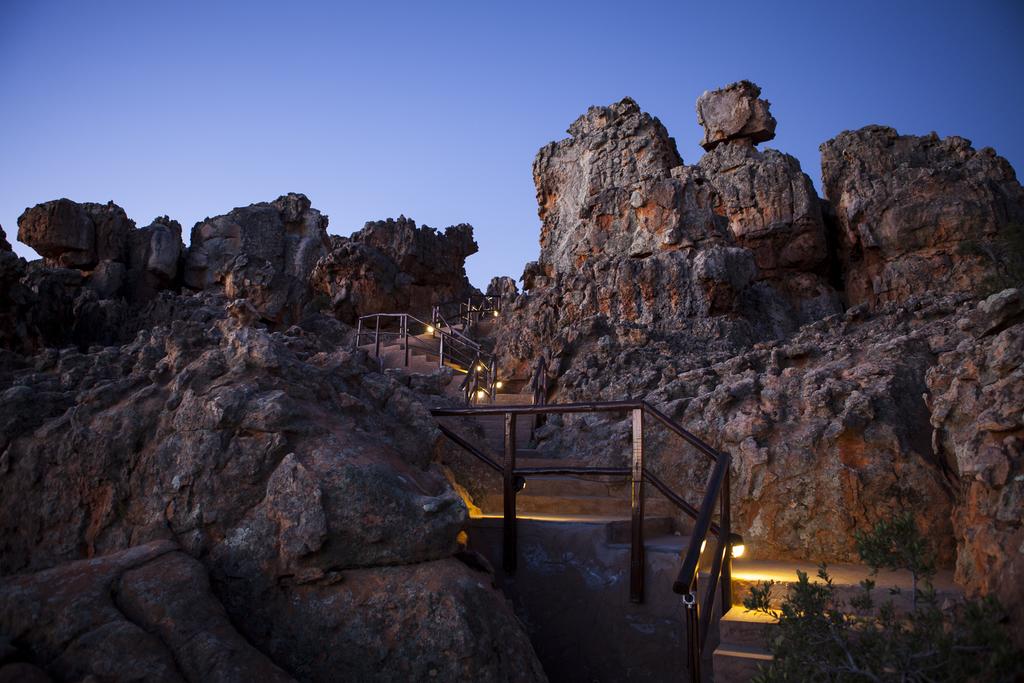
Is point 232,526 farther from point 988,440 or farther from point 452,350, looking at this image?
point 452,350

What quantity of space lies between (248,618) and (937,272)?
20236mm

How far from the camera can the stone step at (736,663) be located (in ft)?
12.2

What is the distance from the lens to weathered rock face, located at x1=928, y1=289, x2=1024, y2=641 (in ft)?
12.0

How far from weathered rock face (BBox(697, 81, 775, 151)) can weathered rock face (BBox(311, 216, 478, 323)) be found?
1315 cm

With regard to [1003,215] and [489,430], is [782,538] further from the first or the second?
[1003,215]

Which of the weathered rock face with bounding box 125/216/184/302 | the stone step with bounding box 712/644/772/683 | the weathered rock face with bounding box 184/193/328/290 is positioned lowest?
the stone step with bounding box 712/644/772/683

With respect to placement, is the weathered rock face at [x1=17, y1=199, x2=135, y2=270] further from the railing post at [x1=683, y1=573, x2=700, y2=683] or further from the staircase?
the railing post at [x1=683, y1=573, x2=700, y2=683]

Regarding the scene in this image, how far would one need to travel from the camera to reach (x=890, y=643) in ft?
8.72

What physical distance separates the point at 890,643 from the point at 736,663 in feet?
4.23

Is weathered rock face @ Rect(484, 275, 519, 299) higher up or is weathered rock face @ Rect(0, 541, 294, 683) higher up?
weathered rock face @ Rect(484, 275, 519, 299)

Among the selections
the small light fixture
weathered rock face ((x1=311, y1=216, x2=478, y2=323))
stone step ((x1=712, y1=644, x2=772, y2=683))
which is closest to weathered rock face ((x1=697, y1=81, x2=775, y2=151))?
weathered rock face ((x1=311, y1=216, x2=478, y2=323))

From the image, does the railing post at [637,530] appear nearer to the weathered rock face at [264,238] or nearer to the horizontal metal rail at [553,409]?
the horizontal metal rail at [553,409]

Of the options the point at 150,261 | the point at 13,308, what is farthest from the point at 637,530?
the point at 150,261

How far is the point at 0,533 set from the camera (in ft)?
12.2
